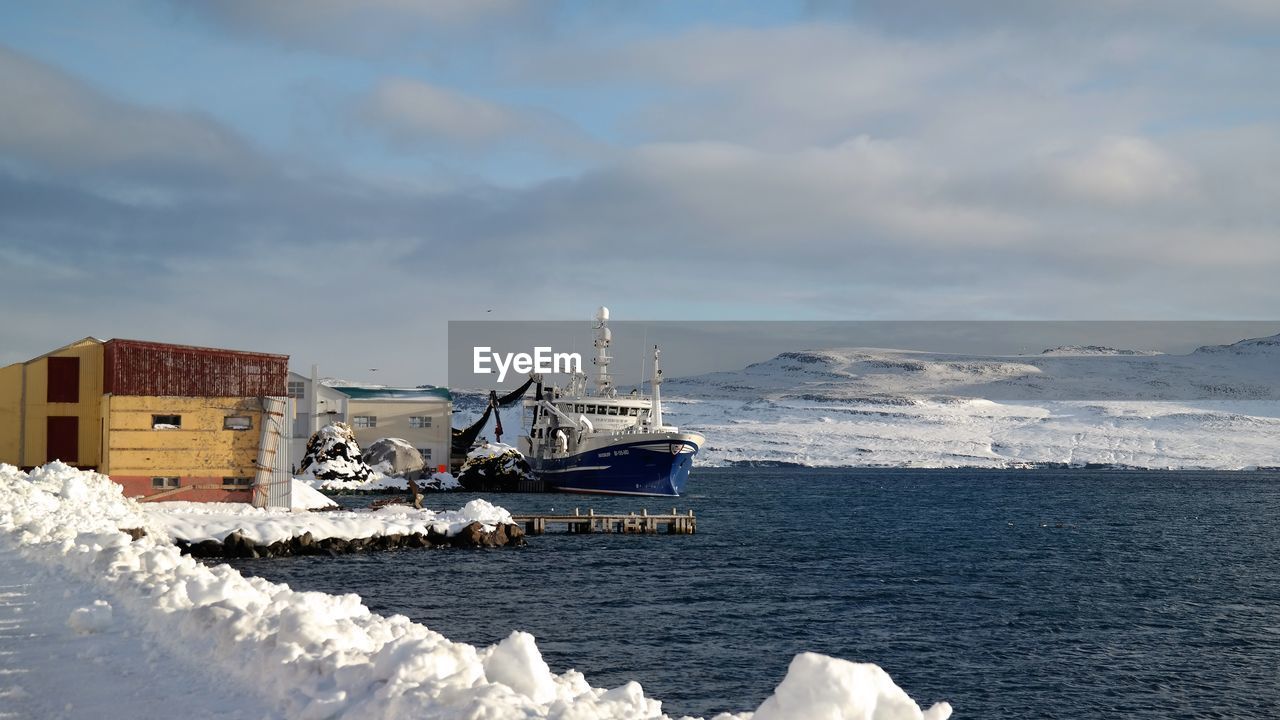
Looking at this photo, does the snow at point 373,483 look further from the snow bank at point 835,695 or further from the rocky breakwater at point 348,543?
the snow bank at point 835,695

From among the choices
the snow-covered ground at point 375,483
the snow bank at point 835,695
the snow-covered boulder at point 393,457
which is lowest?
the snow-covered ground at point 375,483

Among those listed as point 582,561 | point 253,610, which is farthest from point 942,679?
point 582,561

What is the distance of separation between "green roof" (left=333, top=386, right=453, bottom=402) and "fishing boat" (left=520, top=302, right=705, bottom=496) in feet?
24.4

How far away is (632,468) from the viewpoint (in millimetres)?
80250

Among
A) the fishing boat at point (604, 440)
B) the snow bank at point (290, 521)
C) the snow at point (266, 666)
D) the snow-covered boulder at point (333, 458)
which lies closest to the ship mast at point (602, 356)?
the fishing boat at point (604, 440)

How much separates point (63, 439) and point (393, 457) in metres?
41.0

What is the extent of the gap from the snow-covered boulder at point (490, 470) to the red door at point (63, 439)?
146 ft

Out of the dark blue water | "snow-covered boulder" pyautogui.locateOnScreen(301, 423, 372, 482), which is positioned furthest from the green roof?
the dark blue water

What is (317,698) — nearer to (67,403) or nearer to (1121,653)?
(1121,653)

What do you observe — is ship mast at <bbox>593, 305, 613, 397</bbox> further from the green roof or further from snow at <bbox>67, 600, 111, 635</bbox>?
snow at <bbox>67, 600, 111, 635</bbox>

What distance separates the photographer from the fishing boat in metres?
79.4

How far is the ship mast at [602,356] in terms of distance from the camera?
296ft

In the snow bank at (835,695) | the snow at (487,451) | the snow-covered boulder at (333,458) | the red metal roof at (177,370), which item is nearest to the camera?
the snow bank at (835,695)

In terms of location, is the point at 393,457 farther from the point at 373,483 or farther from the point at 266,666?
the point at 266,666
